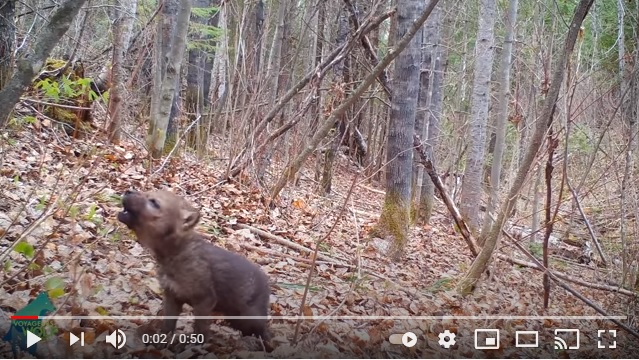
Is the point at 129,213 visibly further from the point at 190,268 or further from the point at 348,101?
the point at 348,101

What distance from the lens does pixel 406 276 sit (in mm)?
5066

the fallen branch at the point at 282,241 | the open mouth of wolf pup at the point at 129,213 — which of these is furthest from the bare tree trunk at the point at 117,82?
the open mouth of wolf pup at the point at 129,213

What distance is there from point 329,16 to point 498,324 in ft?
26.7

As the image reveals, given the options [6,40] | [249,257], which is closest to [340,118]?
[249,257]

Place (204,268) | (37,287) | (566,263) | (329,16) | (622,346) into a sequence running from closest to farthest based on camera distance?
(204,268), (37,287), (622,346), (566,263), (329,16)

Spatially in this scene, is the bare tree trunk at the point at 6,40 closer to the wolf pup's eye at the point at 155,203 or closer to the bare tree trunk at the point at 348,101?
the bare tree trunk at the point at 348,101

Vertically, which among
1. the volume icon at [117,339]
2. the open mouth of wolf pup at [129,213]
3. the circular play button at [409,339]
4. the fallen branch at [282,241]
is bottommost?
the fallen branch at [282,241]

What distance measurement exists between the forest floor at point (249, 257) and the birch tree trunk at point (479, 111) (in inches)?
51.8

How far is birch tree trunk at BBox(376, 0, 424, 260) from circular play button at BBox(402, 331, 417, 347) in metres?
2.95

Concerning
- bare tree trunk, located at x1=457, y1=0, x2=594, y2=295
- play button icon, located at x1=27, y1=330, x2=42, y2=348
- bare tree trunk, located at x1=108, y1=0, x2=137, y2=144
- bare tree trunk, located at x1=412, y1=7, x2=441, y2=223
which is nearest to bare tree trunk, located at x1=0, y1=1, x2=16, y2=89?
bare tree trunk, located at x1=108, y1=0, x2=137, y2=144

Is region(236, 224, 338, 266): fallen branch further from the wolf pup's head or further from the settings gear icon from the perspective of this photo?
the wolf pup's head

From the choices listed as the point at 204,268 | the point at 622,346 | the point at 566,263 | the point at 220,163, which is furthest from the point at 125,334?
the point at 566,263

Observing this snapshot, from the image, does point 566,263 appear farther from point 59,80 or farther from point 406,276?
point 59,80

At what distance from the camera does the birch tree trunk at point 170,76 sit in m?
5.48
